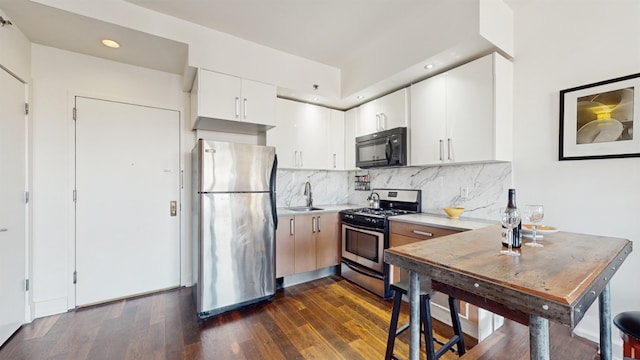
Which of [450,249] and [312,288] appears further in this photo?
[312,288]

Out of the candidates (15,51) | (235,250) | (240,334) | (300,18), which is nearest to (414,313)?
(240,334)

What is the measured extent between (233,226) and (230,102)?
1.24 meters

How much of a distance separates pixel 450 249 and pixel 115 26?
289cm

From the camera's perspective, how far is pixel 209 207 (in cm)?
240

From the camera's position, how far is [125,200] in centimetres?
275

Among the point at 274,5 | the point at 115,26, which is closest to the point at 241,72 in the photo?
the point at 274,5

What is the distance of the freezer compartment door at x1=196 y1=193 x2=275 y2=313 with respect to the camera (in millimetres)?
2393

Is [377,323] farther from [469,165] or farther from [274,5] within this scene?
[274,5]

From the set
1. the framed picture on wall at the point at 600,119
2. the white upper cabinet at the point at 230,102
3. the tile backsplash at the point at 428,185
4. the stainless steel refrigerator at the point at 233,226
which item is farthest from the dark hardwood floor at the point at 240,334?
the white upper cabinet at the point at 230,102

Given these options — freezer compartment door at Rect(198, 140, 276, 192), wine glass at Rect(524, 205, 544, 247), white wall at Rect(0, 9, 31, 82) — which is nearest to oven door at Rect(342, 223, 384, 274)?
freezer compartment door at Rect(198, 140, 276, 192)

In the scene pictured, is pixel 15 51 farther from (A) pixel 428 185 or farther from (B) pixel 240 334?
(A) pixel 428 185

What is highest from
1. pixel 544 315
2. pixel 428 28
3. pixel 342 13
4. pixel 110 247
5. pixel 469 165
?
pixel 342 13

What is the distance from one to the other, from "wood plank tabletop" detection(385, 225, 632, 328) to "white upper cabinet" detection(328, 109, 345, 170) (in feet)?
7.64

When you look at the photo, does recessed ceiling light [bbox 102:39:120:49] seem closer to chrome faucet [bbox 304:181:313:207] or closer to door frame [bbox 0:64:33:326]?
door frame [bbox 0:64:33:326]
